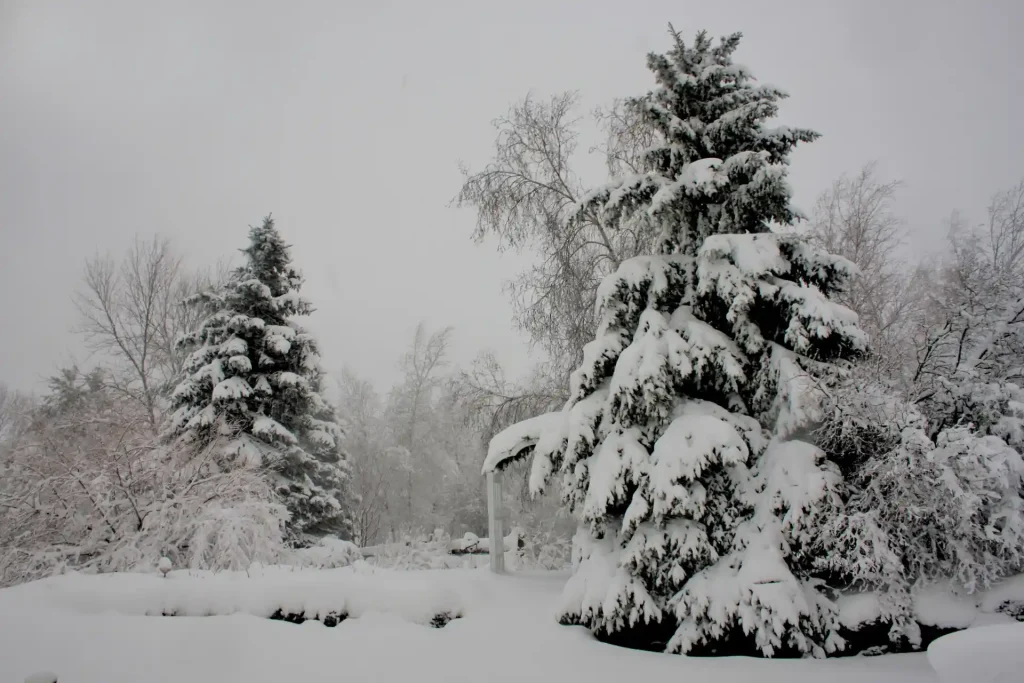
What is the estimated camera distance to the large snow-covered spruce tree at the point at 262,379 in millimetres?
13023

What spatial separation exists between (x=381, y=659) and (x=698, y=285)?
17.2 ft

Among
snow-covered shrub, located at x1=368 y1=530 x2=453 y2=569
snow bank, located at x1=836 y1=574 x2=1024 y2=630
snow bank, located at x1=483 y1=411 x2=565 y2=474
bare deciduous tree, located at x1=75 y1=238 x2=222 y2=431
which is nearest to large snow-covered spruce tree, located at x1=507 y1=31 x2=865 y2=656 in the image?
snow bank, located at x1=836 y1=574 x2=1024 y2=630

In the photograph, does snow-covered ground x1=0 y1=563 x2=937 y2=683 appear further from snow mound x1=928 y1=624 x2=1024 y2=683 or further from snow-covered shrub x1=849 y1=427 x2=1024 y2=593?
snow mound x1=928 y1=624 x2=1024 y2=683

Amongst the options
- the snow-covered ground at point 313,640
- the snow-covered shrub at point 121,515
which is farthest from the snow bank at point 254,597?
the snow-covered shrub at point 121,515

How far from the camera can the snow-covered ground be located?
4.97 m

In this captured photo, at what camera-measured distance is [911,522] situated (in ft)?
18.2

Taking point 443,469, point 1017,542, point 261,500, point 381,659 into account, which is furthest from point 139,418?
point 443,469

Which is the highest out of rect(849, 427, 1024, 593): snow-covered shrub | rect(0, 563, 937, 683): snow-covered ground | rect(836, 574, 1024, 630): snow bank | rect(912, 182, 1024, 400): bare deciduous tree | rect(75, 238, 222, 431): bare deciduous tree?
rect(75, 238, 222, 431): bare deciduous tree

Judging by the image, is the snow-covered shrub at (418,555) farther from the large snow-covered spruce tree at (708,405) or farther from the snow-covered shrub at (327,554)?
the large snow-covered spruce tree at (708,405)

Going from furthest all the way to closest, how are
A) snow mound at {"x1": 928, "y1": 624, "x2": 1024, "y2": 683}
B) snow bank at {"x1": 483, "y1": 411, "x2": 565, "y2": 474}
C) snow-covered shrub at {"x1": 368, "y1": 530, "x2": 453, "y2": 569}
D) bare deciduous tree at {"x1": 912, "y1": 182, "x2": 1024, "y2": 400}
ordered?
1. snow-covered shrub at {"x1": 368, "y1": 530, "x2": 453, "y2": 569}
2. snow bank at {"x1": 483, "y1": 411, "x2": 565, "y2": 474}
3. bare deciduous tree at {"x1": 912, "y1": 182, "x2": 1024, "y2": 400}
4. snow mound at {"x1": 928, "y1": 624, "x2": 1024, "y2": 683}

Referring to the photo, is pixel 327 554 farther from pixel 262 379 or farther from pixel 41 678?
pixel 41 678

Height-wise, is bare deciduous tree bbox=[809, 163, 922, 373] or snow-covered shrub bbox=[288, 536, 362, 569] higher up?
bare deciduous tree bbox=[809, 163, 922, 373]

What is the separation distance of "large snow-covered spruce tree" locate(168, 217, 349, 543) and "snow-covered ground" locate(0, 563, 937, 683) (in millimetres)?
5526

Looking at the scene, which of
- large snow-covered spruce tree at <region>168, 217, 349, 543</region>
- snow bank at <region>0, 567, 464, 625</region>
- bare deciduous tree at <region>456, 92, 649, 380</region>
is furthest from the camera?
large snow-covered spruce tree at <region>168, 217, 349, 543</region>
